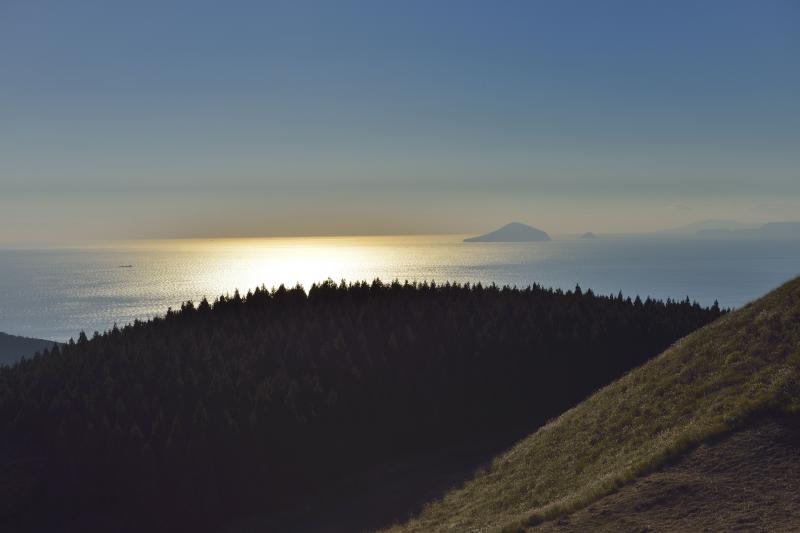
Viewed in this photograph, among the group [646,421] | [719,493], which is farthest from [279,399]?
[719,493]

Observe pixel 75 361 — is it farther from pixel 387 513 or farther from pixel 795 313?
pixel 795 313

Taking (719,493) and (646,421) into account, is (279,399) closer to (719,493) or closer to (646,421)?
(646,421)

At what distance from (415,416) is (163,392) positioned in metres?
25.8

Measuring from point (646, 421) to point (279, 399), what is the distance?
35542mm

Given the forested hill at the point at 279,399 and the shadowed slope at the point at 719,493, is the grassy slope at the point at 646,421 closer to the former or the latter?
the shadowed slope at the point at 719,493

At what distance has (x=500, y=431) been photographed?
56438mm

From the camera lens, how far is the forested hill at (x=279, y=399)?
174ft

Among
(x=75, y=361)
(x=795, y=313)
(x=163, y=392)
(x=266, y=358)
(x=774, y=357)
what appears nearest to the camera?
(x=774, y=357)

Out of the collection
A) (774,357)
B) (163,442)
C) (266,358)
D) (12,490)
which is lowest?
(12,490)

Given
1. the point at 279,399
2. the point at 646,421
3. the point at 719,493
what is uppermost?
the point at 719,493

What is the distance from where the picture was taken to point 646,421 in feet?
105

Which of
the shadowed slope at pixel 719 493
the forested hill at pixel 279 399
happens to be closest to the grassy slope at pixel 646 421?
the shadowed slope at pixel 719 493

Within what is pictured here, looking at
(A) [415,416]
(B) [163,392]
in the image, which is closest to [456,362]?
(A) [415,416]

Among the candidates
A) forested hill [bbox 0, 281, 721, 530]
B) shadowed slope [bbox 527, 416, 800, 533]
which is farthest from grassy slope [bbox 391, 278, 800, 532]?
forested hill [bbox 0, 281, 721, 530]
